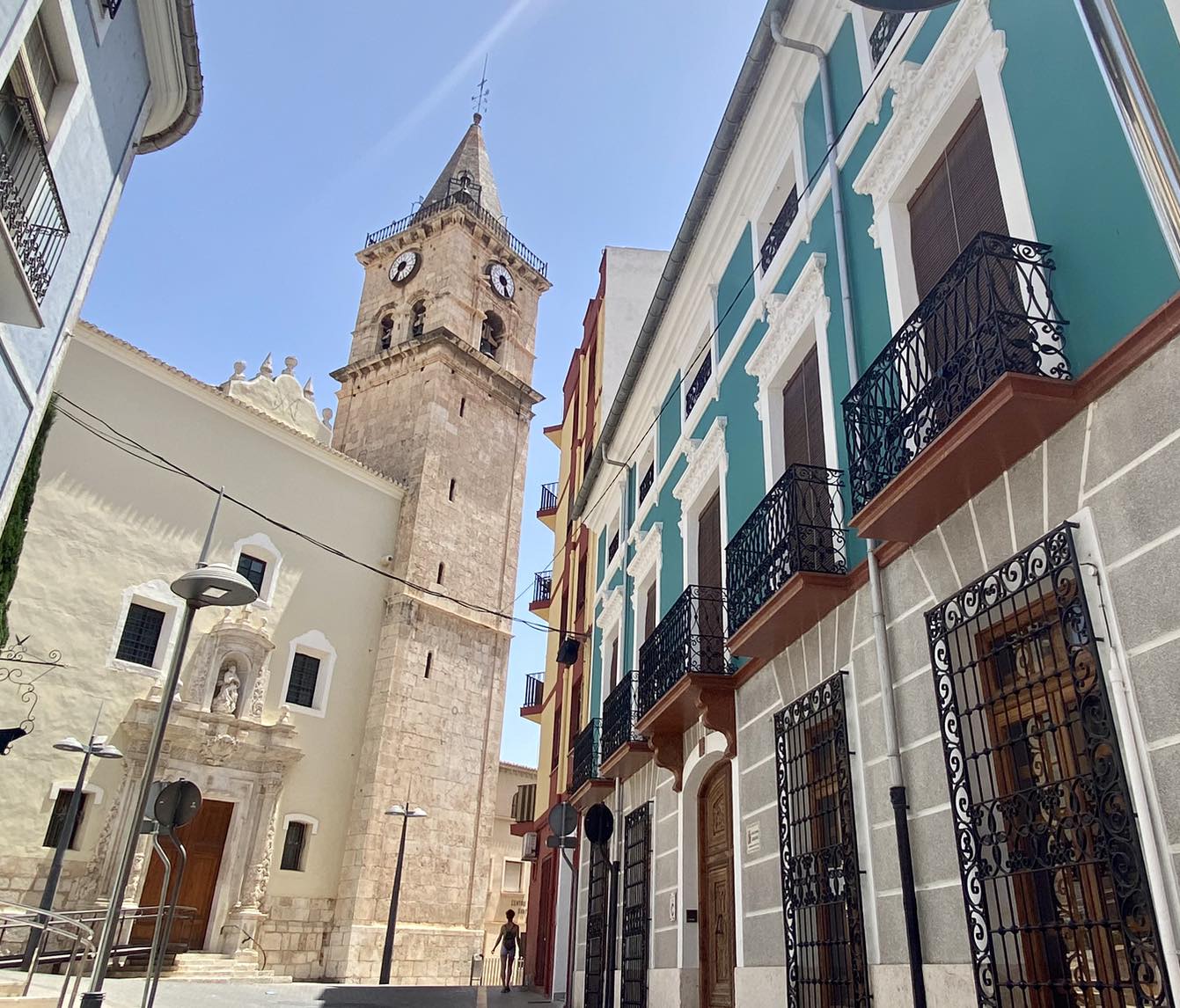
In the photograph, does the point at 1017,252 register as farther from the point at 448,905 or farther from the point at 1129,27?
the point at 448,905

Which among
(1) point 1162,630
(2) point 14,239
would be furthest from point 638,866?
(2) point 14,239

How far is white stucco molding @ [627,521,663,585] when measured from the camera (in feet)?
38.3

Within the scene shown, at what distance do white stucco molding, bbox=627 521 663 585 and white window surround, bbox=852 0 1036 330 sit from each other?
18.0ft

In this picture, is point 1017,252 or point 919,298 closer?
point 1017,252

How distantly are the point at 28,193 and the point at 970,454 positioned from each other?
773cm

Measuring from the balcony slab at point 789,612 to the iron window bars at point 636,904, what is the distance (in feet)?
13.1

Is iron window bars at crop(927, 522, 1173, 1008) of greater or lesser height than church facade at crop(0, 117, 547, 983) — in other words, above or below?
below

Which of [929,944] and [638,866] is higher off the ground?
[638,866]

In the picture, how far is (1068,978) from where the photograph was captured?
13.3 ft

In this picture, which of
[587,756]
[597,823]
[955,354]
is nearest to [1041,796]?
[955,354]

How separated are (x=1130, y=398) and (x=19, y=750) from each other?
19.6 metres

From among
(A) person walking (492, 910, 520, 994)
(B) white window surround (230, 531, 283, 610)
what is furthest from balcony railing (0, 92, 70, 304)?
(A) person walking (492, 910, 520, 994)

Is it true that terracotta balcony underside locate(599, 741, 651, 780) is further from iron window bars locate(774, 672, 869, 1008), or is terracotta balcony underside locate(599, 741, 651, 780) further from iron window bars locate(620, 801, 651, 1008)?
iron window bars locate(774, 672, 869, 1008)

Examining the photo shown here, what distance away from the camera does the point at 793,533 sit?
6480 millimetres
